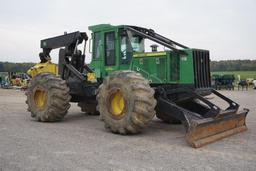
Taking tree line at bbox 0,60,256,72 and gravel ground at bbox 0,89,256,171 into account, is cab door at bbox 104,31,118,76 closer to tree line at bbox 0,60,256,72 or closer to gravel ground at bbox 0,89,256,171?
gravel ground at bbox 0,89,256,171

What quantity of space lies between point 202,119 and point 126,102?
1.85 m

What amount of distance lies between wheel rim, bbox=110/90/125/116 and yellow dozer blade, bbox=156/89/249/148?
3.17 ft

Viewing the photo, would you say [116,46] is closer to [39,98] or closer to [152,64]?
[152,64]

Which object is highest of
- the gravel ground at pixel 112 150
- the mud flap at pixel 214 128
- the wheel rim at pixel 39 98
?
the wheel rim at pixel 39 98

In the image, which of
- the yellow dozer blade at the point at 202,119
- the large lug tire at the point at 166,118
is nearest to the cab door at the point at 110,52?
the yellow dozer blade at the point at 202,119

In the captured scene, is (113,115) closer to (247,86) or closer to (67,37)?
(67,37)

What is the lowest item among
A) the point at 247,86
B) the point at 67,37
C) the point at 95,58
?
the point at 247,86

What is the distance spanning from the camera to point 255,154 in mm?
6312

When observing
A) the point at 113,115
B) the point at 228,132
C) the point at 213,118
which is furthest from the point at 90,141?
the point at 228,132

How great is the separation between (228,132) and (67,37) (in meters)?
6.51

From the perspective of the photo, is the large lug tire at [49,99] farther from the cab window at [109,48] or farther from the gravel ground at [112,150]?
the cab window at [109,48]

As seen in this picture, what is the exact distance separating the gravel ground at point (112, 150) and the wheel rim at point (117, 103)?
604 millimetres

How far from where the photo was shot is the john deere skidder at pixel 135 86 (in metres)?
7.68

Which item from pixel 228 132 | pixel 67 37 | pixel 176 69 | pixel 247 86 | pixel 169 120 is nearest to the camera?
pixel 228 132
